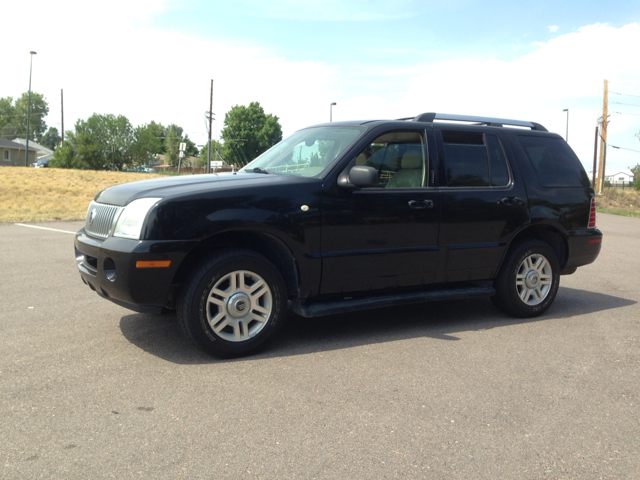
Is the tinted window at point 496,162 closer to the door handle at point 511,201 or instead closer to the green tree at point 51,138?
the door handle at point 511,201

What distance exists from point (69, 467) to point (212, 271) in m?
1.75

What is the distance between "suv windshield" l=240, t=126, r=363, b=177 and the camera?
4961 millimetres

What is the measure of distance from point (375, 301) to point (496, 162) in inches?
75.7

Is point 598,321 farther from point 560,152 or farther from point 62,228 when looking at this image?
point 62,228

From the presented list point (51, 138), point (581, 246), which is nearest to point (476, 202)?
point (581, 246)

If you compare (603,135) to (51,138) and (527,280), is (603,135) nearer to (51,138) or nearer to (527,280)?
(527,280)

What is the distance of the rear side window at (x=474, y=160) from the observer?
5.41 meters

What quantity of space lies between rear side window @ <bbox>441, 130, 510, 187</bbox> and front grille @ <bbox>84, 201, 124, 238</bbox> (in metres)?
2.84

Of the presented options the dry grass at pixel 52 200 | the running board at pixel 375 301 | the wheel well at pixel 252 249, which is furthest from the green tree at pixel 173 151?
the wheel well at pixel 252 249

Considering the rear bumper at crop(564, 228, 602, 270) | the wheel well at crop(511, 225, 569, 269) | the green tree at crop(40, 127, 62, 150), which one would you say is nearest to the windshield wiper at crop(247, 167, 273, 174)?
the wheel well at crop(511, 225, 569, 269)

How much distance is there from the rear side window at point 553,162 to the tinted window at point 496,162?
350mm

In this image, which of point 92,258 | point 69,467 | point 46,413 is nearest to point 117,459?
point 69,467

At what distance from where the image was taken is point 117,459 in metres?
2.84

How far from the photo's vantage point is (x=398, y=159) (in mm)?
5203
